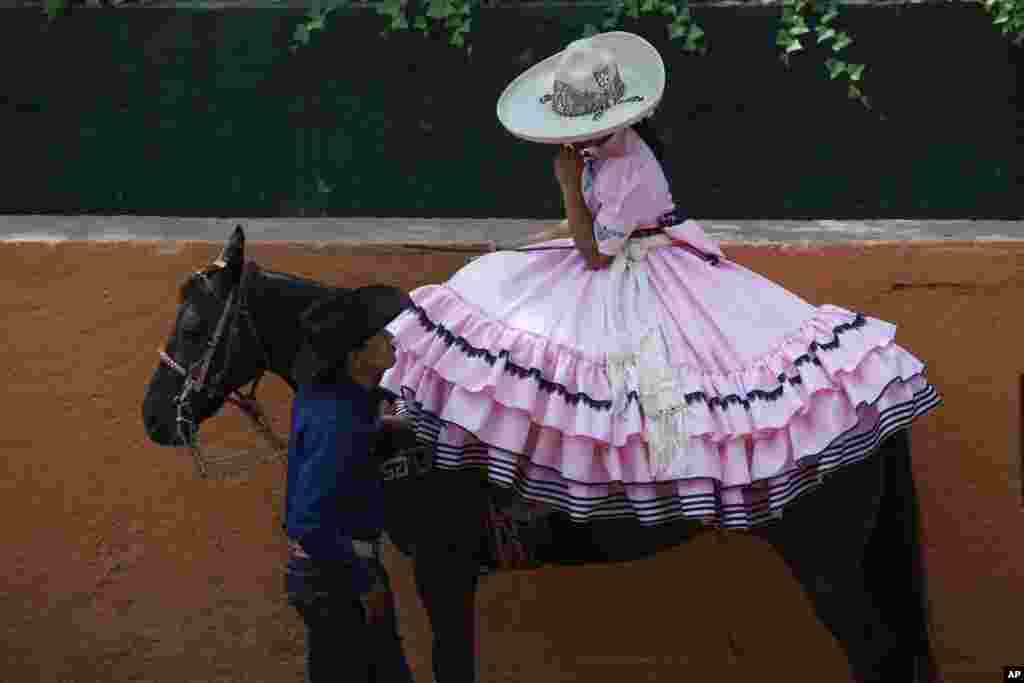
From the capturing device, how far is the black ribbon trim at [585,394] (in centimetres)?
417

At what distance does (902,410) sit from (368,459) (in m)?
1.44

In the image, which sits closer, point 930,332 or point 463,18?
point 930,332

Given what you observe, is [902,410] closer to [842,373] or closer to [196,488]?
[842,373]

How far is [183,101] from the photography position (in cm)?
620

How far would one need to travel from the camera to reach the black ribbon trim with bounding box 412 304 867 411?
13.7 feet

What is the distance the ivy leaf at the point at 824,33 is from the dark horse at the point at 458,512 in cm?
194

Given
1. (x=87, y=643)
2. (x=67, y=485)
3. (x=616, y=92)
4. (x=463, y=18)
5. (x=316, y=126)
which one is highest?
(x=616, y=92)

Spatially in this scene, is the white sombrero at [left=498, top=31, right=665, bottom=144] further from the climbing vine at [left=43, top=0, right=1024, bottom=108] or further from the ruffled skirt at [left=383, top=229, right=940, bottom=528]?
the climbing vine at [left=43, top=0, right=1024, bottom=108]

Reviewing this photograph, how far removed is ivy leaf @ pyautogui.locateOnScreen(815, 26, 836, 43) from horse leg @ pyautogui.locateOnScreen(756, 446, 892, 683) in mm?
1987

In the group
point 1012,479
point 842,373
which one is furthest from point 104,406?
point 1012,479

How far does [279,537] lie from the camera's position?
17.2 ft

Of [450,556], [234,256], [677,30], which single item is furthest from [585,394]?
[677,30]

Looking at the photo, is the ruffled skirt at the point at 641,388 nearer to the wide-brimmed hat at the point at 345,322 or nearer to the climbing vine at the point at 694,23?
the wide-brimmed hat at the point at 345,322

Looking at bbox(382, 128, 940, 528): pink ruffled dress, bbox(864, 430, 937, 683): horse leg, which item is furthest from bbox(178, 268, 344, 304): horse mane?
bbox(864, 430, 937, 683): horse leg
